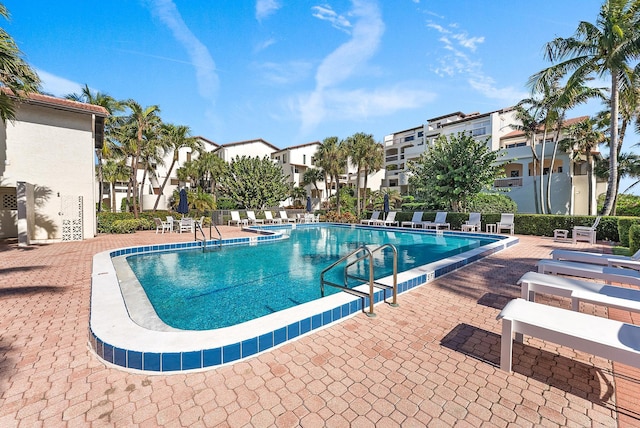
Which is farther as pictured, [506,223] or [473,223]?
[473,223]

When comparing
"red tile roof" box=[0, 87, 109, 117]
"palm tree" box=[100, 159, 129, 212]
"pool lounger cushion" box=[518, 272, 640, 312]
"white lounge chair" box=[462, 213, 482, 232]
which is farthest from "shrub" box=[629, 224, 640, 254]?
"palm tree" box=[100, 159, 129, 212]

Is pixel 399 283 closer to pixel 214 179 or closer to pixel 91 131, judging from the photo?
pixel 91 131

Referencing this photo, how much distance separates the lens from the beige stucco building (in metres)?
12.0

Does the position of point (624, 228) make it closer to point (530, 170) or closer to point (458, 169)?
point (458, 169)

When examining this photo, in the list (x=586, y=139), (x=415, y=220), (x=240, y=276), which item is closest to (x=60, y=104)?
(x=240, y=276)

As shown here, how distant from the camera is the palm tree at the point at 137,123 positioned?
21.2 m

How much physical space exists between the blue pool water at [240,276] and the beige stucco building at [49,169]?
19.9 ft

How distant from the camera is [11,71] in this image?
788 centimetres

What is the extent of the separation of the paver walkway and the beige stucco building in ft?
36.7

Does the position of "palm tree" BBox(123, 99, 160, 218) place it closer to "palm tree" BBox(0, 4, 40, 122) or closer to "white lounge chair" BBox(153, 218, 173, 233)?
"white lounge chair" BBox(153, 218, 173, 233)

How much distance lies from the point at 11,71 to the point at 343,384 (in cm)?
1150

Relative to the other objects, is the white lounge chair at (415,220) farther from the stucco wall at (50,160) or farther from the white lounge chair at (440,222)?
the stucco wall at (50,160)

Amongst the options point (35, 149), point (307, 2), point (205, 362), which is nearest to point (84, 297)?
point (205, 362)

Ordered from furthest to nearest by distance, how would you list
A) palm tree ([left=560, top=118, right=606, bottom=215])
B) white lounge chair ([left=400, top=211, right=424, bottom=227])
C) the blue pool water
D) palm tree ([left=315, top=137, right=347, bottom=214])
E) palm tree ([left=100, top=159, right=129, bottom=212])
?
palm tree ([left=315, top=137, right=347, bottom=214]) → palm tree ([left=100, top=159, right=129, bottom=212]) → palm tree ([left=560, top=118, right=606, bottom=215]) → white lounge chair ([left=400, top=211, right=424, bottom=227]) → the blue pool water
